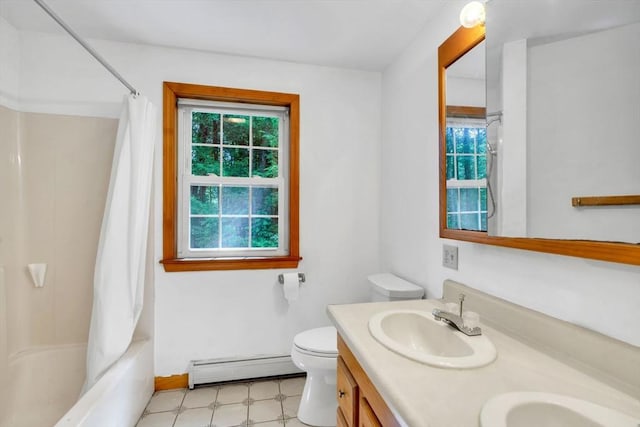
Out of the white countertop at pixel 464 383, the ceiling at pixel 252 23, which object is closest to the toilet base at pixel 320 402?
the white countertop at pixel 464 383

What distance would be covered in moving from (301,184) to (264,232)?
447mm

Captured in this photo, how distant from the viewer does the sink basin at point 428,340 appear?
0.80 metres

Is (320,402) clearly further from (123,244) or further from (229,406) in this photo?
(123,244)

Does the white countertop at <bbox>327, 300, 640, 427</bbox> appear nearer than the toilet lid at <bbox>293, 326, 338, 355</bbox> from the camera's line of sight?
Yes

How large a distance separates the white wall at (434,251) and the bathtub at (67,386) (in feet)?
5.38

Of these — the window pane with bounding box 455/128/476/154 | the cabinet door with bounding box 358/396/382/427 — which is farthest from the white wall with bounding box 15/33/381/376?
the cabinet door with bounding box 358/396/382/427

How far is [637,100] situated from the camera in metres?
0.68

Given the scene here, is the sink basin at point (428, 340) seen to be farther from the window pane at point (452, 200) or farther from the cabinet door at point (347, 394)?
the window pane at point (452, 200)

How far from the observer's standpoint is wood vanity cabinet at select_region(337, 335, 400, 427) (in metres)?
0.79

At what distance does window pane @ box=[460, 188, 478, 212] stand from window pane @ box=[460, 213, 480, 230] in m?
0.03

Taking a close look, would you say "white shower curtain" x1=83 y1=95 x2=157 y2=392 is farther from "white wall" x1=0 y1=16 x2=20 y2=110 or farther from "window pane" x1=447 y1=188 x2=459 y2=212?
"window pane" x1=447 y1=188 x2=459 y2=212

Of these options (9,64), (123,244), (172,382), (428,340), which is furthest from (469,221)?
(9,64)

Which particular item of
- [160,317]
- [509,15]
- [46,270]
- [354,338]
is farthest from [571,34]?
[46,270]

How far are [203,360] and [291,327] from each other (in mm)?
619
